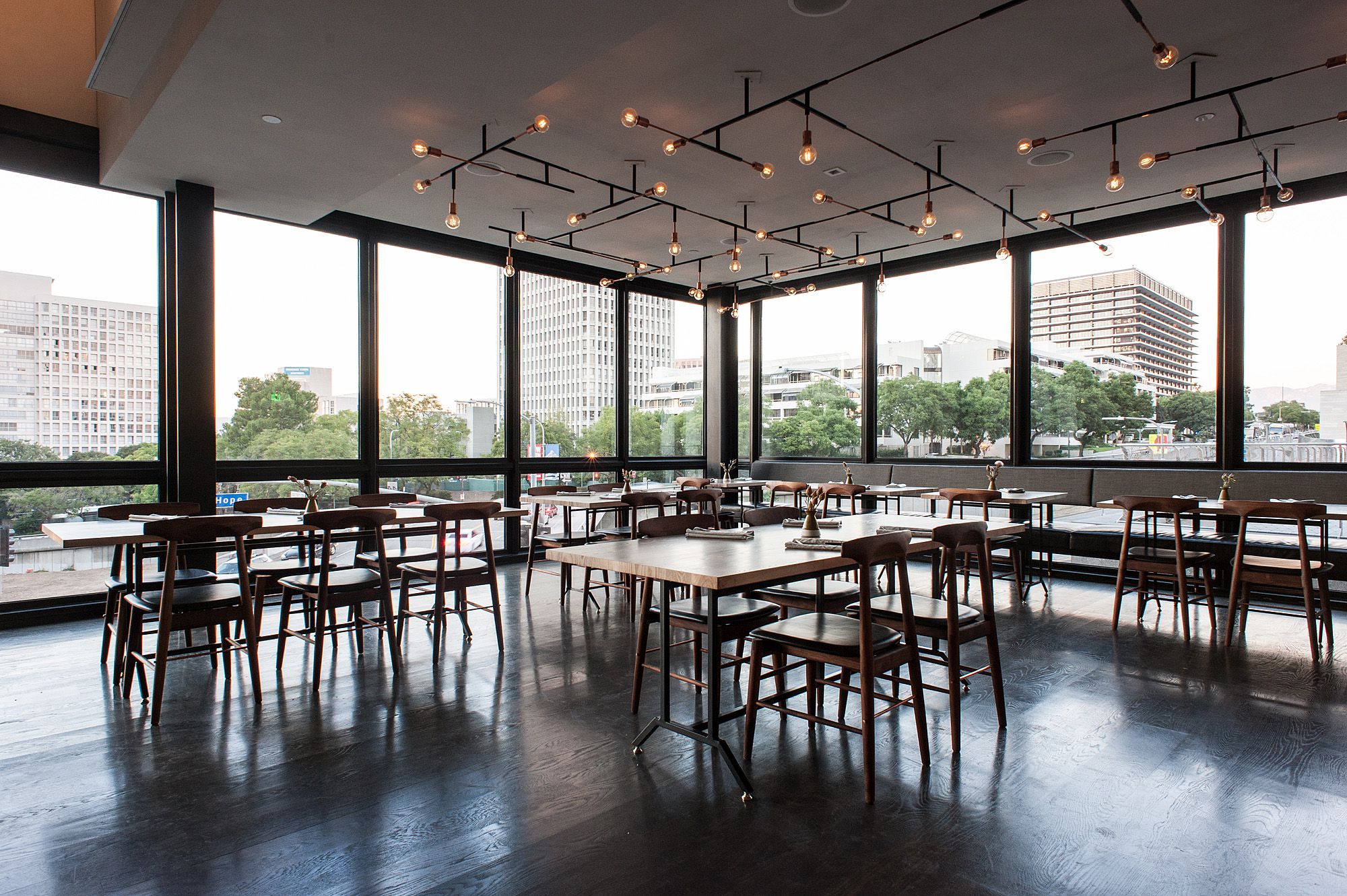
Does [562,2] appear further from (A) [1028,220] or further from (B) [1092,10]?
(A) [1028,220]

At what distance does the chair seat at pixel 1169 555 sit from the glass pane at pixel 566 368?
19.1 feet

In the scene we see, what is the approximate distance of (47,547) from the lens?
5535 mm

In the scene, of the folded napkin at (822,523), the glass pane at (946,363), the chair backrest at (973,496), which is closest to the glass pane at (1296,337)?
the glass pane at (946,363)

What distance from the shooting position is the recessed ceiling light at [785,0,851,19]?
372 centimetres

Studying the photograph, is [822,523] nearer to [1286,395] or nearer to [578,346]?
[1286,395]

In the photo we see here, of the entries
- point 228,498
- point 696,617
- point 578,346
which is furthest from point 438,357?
point 696,617

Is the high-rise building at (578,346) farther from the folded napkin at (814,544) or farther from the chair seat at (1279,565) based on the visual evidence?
the chair seat at (1279,565)

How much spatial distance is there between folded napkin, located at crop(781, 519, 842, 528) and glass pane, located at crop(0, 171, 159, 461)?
16.8 ft

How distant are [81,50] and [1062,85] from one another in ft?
22.2

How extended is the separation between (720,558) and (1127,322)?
261 inches

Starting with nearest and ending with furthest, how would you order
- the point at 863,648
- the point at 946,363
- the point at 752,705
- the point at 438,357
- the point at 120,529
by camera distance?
the point at 863,648 → the point at 752,705 → the point at 120,529 → the point at 438,357 → the point at 946,363

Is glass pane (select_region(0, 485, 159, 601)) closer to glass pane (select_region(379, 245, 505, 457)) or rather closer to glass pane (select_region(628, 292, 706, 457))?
glass pane (select_region(379, 245, 505, 457))

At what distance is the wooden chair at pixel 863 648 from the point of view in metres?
2.67

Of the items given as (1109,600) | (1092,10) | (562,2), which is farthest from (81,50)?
(1109,600)
